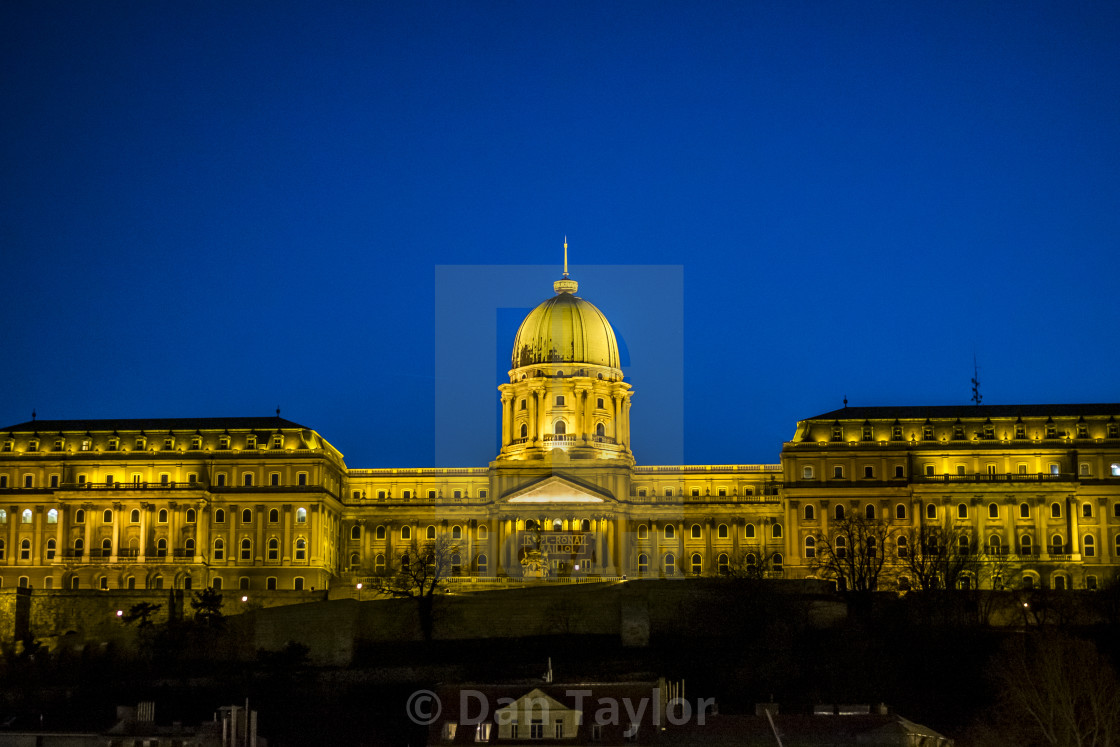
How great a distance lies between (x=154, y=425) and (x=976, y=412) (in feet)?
194

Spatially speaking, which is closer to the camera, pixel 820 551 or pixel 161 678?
pixel 161 678

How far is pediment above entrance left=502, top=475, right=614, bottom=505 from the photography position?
449 ft

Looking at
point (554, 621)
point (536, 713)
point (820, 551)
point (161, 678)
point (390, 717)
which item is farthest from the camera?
point (820, 551)

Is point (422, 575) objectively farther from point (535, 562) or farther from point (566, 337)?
point (566, 337)

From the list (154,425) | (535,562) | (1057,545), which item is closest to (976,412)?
(1057,545)

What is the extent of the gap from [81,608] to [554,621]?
92.7 feet

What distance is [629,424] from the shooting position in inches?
5955

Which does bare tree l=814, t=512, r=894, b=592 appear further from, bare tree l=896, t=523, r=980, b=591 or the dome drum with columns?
the dome drum with columns

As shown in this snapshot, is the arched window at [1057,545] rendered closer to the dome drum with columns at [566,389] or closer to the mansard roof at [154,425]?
the dome drum with columns at [566,389]

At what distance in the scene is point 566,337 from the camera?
149 metres

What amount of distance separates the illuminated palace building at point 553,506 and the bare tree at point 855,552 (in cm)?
54

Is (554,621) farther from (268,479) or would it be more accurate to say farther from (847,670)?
(268,479)

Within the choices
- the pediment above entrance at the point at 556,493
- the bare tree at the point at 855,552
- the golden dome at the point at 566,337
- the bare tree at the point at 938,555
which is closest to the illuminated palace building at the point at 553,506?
the pediment above entrance at the point at 556,493

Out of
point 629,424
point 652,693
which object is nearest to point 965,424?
point 629,424
